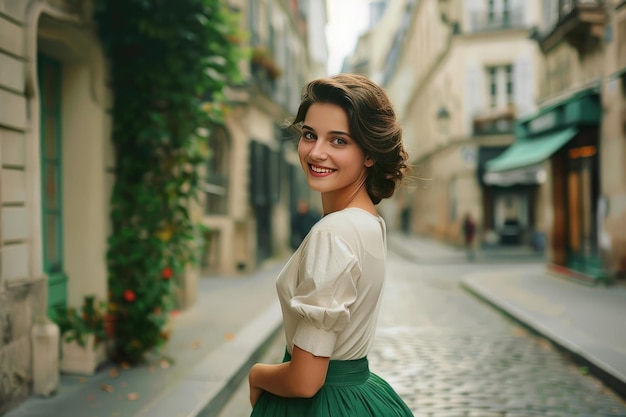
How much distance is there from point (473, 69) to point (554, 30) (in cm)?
1164

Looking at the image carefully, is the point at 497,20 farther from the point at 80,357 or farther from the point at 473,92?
the point at 80,357

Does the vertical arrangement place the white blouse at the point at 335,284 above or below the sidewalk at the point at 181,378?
above

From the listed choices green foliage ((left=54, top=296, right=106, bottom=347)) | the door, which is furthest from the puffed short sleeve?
the door

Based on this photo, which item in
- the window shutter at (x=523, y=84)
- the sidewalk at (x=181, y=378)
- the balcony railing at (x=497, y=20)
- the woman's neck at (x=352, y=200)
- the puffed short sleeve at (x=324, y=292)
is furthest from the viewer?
the balcony railing at (x=497, y=20)

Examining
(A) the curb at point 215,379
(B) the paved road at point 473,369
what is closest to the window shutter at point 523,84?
(B) the paved road at point 473,369

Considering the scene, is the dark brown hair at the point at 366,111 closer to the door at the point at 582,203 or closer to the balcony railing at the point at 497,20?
the door at the point at 582,203

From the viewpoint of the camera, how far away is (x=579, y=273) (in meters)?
13.4

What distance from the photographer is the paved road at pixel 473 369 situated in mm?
5086

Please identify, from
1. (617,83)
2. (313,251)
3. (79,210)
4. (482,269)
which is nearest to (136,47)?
(79,210)

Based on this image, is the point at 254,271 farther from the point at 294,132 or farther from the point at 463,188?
the point at 294,132

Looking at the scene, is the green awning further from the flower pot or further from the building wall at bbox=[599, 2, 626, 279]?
the flower pot

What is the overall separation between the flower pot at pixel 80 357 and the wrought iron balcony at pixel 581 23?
11.0m

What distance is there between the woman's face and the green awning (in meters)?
12.2

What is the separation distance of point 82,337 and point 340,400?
4.40 metres
